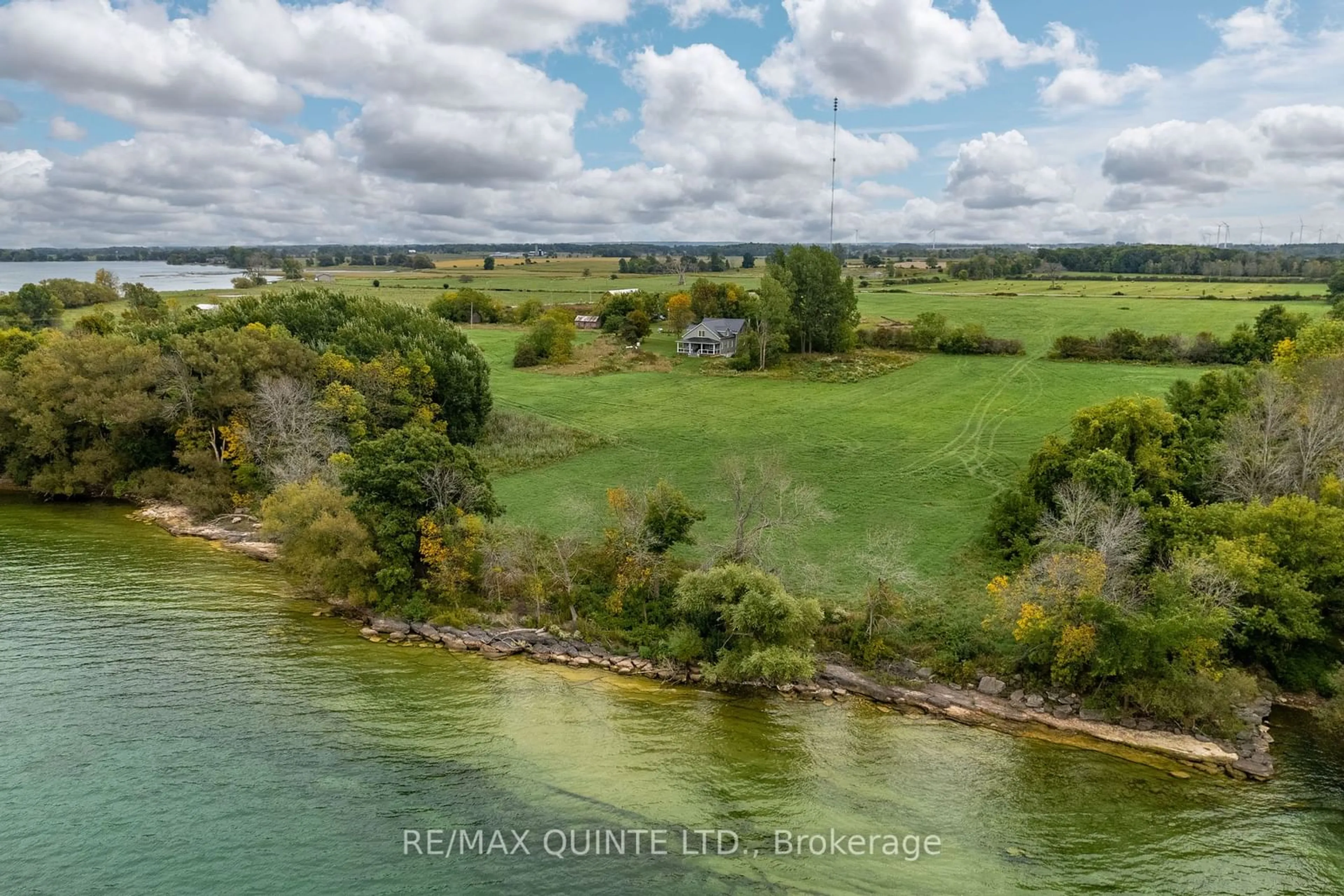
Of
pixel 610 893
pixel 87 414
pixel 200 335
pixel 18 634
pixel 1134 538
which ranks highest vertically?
pixel 200 335

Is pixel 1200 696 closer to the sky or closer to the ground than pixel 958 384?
closer to the ground

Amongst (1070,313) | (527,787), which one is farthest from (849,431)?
(1070,313)

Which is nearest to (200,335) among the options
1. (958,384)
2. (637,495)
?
(637,495)

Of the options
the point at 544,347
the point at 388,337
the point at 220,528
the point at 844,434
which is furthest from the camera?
the point at 544,347

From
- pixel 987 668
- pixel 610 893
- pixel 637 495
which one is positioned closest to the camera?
pixel 610 893

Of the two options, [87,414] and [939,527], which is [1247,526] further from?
[87,414]

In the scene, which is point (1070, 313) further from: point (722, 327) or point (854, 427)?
point (854, 427)
